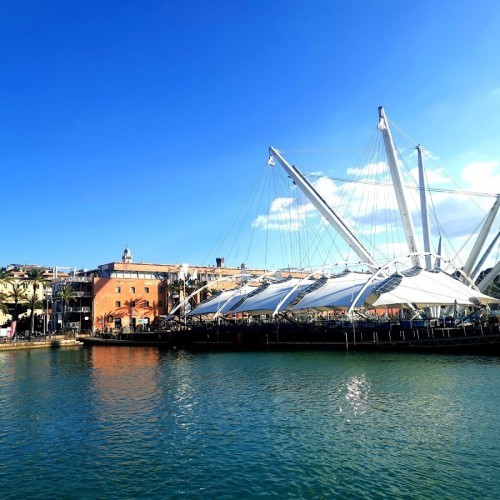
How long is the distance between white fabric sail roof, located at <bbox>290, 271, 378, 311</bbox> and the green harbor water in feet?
79.5

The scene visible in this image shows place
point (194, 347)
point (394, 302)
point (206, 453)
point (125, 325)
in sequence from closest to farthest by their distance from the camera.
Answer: point (206, 453) < point (394, 302) < point (194, 347) < point (125, 325)

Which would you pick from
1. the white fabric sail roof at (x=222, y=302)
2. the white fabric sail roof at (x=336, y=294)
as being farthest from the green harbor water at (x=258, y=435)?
the white fabric sail roof at (x=222, y=302)

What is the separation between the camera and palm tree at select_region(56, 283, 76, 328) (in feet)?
290

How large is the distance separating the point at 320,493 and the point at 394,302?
143 ft

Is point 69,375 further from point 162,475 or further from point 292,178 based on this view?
point 292,178

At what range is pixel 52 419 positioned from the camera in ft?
77.5

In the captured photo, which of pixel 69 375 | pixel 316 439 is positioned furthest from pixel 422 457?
pixel 69 375

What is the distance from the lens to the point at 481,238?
71.3 m

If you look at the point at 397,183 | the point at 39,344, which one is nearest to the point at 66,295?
the point at 39,344

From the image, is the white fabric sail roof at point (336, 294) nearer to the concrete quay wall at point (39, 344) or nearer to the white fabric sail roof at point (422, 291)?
the white fabric sail roof at point (422, 291)

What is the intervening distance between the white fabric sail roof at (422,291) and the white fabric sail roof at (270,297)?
14.4 meters

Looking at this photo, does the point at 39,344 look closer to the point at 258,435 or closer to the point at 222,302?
the point at 222,302

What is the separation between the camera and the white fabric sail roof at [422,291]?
182 ft

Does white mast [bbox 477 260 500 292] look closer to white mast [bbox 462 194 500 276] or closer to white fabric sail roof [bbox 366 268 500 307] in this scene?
white mast [bbox 462 194 500 276]
